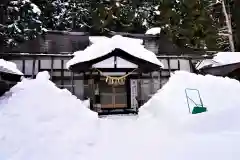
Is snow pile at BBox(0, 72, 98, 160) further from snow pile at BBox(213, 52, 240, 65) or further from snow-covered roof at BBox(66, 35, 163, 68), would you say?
snow pile at BBox(213, 52, 240, 65)

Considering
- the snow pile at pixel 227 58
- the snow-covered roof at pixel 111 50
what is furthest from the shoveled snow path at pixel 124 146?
the snow pile at pixel 227 58

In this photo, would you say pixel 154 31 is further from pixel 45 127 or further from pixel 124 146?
pixel 124 146

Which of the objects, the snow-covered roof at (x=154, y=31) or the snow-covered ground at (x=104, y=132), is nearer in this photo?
the snow-covered ground at (x=104, y=132)

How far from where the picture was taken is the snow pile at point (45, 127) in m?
5.66

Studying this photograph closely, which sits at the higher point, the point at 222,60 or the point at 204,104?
the point at 222,60

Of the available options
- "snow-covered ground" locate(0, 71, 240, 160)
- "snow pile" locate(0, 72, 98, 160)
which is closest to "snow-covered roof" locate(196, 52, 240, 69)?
"snow-covered ground" locate(0, 71, 240, 160)

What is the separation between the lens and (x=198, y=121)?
7492mm

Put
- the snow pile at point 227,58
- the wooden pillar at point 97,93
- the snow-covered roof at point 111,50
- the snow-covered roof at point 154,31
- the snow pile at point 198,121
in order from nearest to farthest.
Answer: the snow pile at point 198,121, the snow-covered roof at point 111,50, the wooden pillar at point 97,93, the snow pile at point 227,58, the snow-covered roof at point 154,31

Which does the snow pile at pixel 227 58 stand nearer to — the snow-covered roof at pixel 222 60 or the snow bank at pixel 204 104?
the snow-covered roof at pixel 222 60

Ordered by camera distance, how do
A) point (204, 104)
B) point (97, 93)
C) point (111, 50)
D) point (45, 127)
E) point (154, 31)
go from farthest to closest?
1. point (154, 31)
2. point (97, 93)
3. point (111, 50)
4. point (204, 104)
5. point (45, 127)

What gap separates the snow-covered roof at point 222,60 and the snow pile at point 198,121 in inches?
247

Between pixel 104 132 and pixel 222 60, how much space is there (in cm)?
1260

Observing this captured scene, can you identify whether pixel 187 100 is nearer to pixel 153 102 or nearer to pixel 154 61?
pixel 153 102

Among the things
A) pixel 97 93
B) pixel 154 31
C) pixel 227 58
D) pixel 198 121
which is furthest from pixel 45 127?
pixel 154 31
